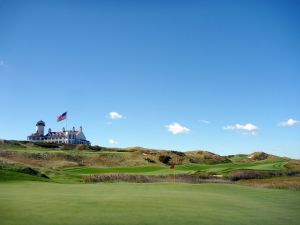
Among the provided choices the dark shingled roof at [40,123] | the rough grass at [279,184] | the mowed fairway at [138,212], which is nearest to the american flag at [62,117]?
the dark shingled roof at [40,123]

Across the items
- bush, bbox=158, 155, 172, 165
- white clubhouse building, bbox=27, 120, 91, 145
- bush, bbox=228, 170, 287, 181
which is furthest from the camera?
white clubhouse building, bbox=27, 120, 91, 145

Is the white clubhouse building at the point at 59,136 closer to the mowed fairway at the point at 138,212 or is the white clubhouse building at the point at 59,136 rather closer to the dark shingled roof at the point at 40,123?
the dark shingled roof at the point at 40,123

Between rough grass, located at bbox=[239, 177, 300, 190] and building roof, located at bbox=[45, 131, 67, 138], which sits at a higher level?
building roof, located at bbox=[45, 131, 67, 138]

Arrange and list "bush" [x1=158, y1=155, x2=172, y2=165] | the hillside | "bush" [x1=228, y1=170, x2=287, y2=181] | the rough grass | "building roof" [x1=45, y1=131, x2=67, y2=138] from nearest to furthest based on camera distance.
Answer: the rough grass < "bush" [x1=228, y1=170, x2=287, y2=181] < the hillside < "bush" [x1=158, y1=155, x2=172, y2=165] < "building roof" [x1=45, y1=131, x2=67, y2=138]

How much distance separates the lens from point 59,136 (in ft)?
543

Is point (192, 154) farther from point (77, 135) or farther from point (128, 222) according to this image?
point (128, 222)

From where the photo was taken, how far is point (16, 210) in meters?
12.5

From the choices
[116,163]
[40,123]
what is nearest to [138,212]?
[116,163]

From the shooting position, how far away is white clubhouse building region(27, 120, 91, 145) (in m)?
162

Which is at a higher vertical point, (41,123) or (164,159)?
(41,123)

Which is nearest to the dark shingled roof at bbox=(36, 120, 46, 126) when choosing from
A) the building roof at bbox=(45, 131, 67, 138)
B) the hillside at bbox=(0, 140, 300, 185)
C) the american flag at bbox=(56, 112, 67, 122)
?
the building roof at bbox=(45, 131, 67, 138)

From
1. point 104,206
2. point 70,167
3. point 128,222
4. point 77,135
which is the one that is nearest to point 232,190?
point 104,206

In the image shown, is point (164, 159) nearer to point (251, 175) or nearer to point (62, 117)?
point (62, 117)

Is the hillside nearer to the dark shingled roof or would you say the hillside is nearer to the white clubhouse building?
the white clubhouse building
